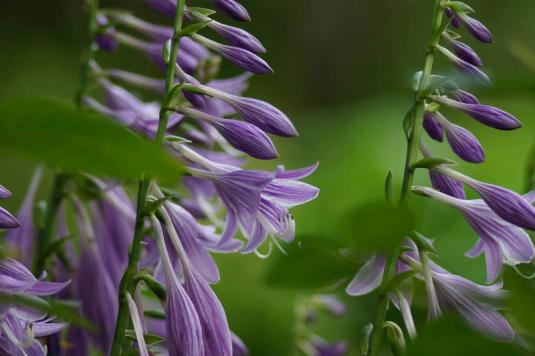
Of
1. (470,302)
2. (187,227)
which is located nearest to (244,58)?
(187,227)

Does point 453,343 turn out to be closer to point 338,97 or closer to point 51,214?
point 51,214

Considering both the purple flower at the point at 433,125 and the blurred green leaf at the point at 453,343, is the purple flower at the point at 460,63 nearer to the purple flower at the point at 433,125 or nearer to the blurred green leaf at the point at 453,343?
the purple flower at the point at 433,125

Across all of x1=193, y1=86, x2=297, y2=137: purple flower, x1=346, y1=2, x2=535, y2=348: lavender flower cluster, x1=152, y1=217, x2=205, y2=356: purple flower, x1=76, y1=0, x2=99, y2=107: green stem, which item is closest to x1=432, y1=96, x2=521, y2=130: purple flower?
x1=346, y1=2, x2=535, y2=348: lavender flower cluster

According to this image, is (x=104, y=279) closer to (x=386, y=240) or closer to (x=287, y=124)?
(x=287, y=124)

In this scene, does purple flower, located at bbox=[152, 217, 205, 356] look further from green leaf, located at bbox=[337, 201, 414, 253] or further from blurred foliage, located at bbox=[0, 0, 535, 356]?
green leaf, located at bbox=[337, 201, 414, 253]

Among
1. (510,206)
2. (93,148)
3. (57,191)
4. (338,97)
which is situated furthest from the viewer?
(338,97)

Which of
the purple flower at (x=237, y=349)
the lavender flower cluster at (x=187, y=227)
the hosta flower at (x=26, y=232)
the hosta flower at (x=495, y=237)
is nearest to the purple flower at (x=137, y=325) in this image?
the lavender flower cluster at (x=187, y=227)

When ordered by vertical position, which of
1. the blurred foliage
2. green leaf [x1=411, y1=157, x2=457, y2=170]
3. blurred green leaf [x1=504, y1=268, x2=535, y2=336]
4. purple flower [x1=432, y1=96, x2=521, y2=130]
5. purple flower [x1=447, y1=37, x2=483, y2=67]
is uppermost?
purple flower [x1=447, y1=37, x2=483, y2=67]
